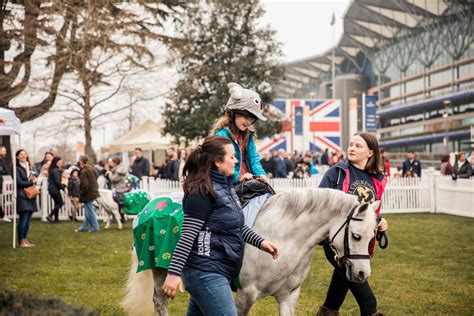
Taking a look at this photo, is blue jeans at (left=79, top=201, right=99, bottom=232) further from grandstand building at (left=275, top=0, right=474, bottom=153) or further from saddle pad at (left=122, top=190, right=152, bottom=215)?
grandstand building at (left=275, top=0, right=474, bottom=153)

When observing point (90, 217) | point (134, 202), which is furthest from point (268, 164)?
point (134, 202)

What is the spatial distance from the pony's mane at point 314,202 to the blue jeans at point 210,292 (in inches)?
39.3

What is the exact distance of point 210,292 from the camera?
365 centimetres

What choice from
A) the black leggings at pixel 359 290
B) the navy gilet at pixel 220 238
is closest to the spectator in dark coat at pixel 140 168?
the black leggings at pixel 359 290

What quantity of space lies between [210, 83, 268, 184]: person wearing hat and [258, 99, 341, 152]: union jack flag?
30.2 meters

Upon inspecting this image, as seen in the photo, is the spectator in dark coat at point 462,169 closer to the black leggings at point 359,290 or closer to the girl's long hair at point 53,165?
the girl's long hair at point 53,165

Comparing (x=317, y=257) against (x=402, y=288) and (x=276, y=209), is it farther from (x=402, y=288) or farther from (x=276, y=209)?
(x=276, y=209)

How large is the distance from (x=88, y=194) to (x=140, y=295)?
34.8ft

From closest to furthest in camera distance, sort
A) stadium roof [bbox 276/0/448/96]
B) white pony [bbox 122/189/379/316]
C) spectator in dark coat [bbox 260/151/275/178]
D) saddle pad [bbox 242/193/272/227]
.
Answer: white pony [bbox 122/189/379/316] → saddle pad [bbox 242/193/272/227] → spectator in dark coat [bbox 260/151/275/178] → stadium roof [bbox 276/0/448/96]

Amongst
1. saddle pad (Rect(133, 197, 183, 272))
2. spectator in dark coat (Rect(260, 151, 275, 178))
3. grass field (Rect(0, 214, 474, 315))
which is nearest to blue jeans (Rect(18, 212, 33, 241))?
grass field (Rect(0, 214, 474, 315))

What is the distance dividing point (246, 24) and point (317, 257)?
21.9 meters

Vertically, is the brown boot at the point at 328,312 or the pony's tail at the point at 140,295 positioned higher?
the pony's tail at the point at 140,295

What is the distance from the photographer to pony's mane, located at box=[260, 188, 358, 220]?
14.6 feet

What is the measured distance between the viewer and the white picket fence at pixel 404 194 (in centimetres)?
1861
